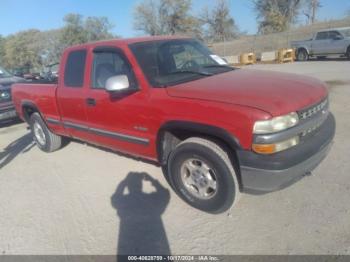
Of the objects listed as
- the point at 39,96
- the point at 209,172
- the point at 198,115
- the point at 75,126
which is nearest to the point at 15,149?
the point at 39,96

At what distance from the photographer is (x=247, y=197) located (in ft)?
12.7

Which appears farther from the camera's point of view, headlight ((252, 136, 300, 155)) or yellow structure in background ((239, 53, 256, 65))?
yellow structure in background ((239, 53, 256, 65))

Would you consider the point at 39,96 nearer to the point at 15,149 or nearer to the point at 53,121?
the point at 53,121

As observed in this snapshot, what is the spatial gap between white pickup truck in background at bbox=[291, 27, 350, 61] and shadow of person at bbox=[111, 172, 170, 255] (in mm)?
18699

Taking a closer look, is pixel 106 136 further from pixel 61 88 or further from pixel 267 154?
pixel 267 154

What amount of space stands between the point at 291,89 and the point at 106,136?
251 cm

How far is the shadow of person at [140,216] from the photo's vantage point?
3199 mm

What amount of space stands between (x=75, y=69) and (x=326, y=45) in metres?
19.1

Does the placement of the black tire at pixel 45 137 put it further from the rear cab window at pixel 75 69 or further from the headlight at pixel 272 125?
the headlight at pixel 272 125

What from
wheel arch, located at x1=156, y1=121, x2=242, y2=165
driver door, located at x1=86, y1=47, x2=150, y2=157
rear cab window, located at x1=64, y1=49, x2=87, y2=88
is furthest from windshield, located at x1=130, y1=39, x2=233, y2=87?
rear cab window, located at x1=64, y1=49, x2=87, y2=88

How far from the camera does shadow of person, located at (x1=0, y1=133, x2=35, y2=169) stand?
6198mm

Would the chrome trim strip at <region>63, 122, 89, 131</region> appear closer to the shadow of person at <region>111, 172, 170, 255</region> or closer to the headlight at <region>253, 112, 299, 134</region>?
the shadow of person at <region>111, 172, 170, 255</region>

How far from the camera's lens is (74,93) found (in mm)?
4938

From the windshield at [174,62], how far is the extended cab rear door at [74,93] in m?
1.08
